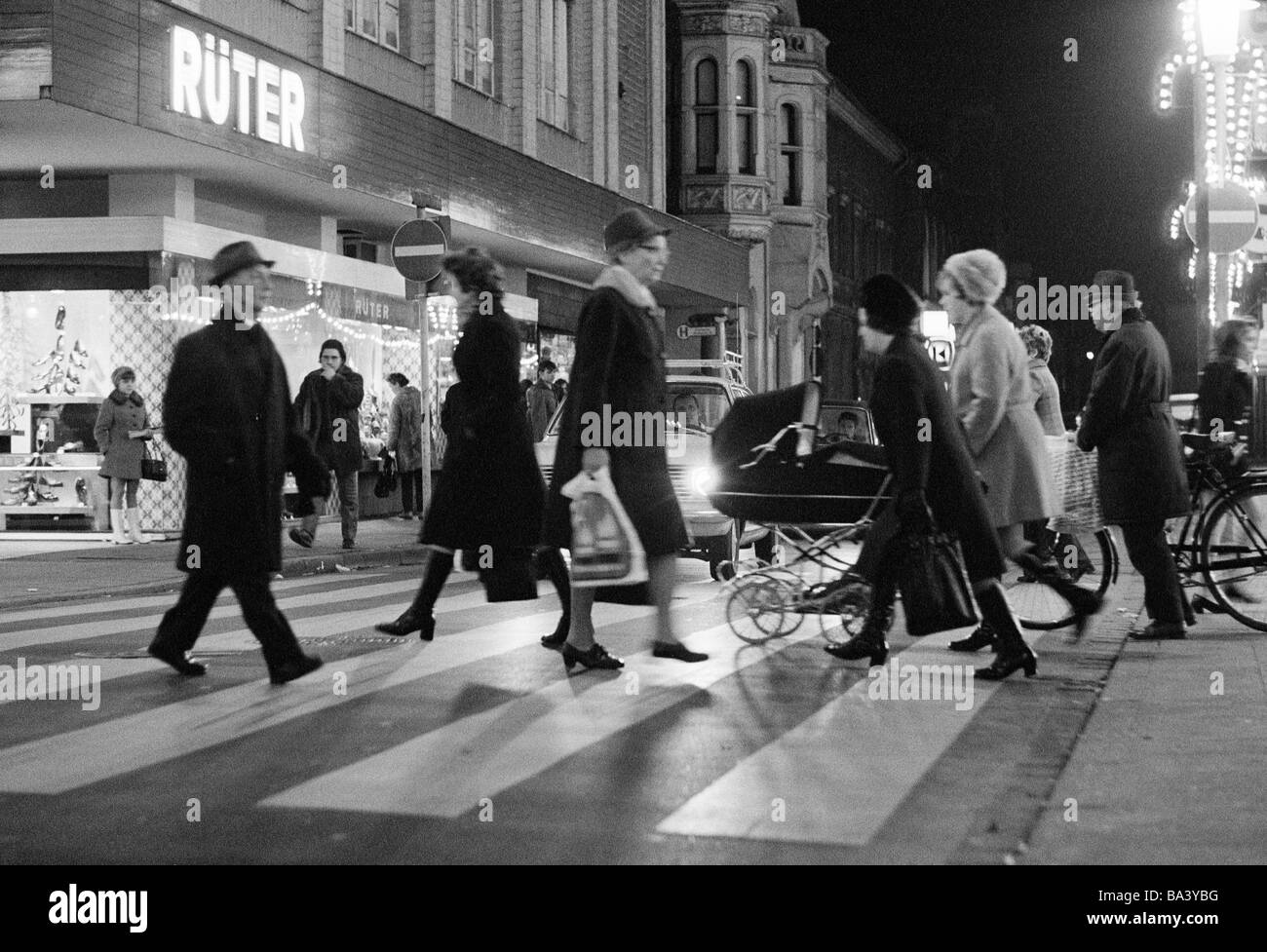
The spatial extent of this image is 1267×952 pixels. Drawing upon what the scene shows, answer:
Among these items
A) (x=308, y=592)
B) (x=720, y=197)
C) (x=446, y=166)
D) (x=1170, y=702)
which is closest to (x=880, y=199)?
(x=720, y=197)

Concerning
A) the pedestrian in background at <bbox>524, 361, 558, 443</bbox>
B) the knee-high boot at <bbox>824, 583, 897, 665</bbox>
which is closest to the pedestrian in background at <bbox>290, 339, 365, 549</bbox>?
the pedestrian in background at <bbox>524, 361, 558, 443</bbox>

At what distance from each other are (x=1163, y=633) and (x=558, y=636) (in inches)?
122

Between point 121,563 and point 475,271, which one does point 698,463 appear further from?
point 475,271

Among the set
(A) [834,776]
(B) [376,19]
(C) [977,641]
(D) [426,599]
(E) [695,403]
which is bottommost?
(A) [834,776]

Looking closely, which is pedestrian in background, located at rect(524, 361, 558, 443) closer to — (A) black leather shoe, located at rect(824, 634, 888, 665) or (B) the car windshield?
(B) the car windshield

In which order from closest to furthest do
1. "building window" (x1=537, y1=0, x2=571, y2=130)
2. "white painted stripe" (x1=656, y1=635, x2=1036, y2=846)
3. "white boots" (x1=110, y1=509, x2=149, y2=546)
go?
"white painted stripe" (x1=656, y1=635, x2=1036, y2=846) < "white boots" (x1=110, y1=509, x2=149, y2=546) < "building window" (x1=537, y1=0, x2=571, y2=130)

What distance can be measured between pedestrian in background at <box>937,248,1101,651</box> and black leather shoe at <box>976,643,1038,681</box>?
67 centimetres

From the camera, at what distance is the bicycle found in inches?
392

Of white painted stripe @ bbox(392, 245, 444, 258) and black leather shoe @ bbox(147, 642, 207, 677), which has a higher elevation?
white painted stripe @ bbox(392, 245, 444, 258)

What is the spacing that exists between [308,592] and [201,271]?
661 centimetres

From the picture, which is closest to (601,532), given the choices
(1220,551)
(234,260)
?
(234,260)

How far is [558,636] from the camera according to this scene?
8.98 m

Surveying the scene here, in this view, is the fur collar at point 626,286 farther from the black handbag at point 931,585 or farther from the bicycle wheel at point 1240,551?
the bicycle wheel at point 1240,551

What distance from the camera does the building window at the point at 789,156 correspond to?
50.1m
